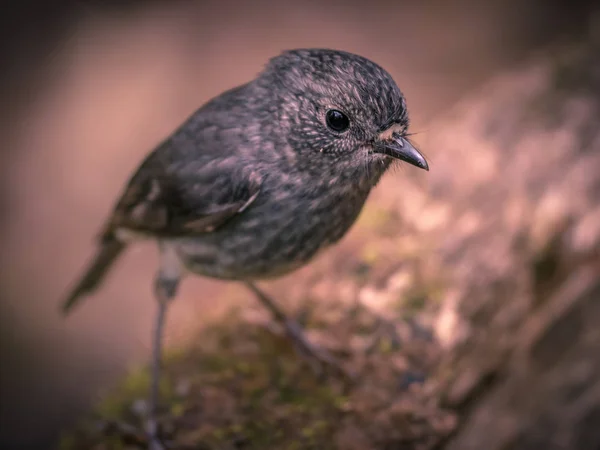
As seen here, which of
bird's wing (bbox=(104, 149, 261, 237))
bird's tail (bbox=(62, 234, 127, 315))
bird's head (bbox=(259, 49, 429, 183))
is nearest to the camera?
bird's head (bbox=(259, 49, 429, 183))

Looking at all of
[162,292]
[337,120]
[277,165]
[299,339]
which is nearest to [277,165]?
[277,165]

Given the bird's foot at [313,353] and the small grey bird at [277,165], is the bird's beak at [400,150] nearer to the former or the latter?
the small grey bird at [277,165]

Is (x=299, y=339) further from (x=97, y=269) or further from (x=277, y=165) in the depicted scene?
(x=97, y=269)

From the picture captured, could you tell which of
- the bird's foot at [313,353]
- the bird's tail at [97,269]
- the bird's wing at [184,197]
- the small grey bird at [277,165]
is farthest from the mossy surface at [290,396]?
the bird's wing at [184,197]

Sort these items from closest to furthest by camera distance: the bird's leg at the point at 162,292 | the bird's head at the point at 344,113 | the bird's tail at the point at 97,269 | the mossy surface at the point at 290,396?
the bird's head at the point at 344,113
the mossy surface at the point at 290,396
the bird's leg at the point at 162,292
the bird's tail at the point at 97,269

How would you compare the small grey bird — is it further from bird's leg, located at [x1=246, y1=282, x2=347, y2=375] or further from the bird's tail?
the bird's tail

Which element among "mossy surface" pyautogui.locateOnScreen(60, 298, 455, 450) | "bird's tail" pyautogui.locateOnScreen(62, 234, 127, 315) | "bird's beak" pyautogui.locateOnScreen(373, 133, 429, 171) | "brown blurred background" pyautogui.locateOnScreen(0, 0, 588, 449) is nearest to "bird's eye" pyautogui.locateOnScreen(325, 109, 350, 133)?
"bird's beak" pyautogui.locateOnScreen(373, 133, 429, 171)

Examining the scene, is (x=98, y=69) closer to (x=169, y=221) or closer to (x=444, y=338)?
(x=169, y=221)

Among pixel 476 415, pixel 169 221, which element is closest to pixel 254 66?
pixel 169 221
